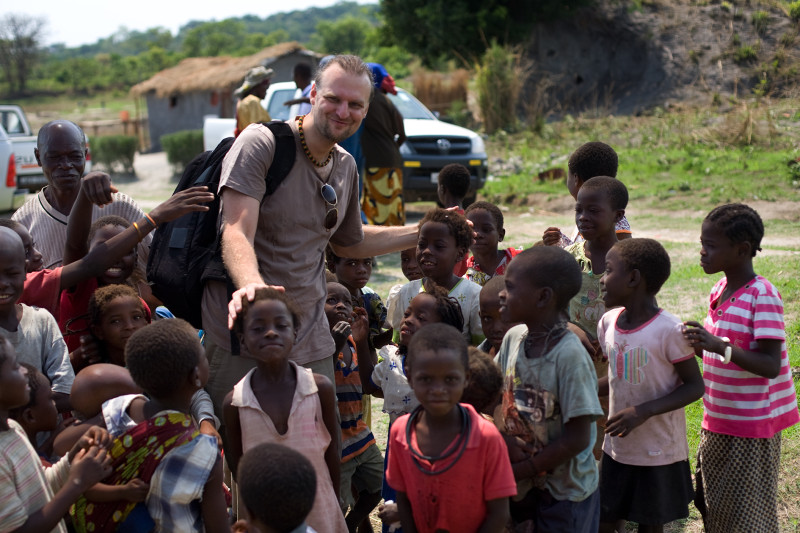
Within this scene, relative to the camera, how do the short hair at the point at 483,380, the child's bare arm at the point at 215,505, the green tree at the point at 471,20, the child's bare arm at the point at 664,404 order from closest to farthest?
the child's bare arm at the point at 215,505 → the short hair at the point at 483,380 → the child's bare arm at the point at 664,404 → the green tree at the point at 471,20

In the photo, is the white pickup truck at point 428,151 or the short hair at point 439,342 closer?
the short hair at point 439,342

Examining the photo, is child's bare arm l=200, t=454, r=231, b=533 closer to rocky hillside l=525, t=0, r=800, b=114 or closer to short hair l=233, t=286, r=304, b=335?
short hair l=233, t=286, r=304, b=335

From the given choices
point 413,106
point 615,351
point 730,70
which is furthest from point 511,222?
point 730,70

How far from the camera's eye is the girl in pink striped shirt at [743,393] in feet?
10.8

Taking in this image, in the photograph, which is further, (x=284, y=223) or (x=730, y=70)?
(x=730, y=70)

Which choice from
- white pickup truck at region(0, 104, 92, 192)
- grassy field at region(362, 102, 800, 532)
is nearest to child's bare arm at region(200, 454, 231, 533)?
grassy field at region(362, 102, 800, 532)

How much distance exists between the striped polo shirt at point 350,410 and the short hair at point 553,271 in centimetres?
126

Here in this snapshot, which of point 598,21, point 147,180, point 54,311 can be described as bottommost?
point 147,180

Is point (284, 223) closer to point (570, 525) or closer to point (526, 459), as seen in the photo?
point (526, 459)

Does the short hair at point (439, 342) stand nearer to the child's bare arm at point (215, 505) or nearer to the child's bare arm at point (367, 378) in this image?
the child's bare arm at point (215, 505)

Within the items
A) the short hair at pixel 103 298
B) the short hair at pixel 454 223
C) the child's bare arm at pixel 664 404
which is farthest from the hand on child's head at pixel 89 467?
the short hair at pixel 454 223

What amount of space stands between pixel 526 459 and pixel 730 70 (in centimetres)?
2197

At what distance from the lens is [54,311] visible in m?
3.41

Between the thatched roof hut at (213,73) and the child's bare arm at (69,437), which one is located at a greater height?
the thatched roof hut at (213,73)
